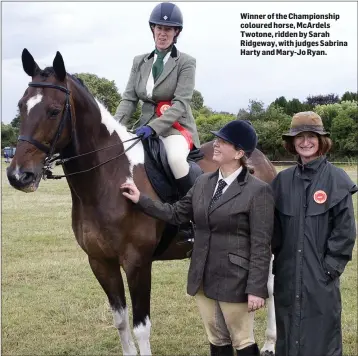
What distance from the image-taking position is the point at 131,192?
3.94 meters

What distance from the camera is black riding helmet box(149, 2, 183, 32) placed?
14.1 feet

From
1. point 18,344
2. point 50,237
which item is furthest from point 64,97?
point 50,237

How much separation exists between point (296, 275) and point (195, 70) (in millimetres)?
2138

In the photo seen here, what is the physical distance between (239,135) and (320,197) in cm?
64

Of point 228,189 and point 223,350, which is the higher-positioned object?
point 228,189

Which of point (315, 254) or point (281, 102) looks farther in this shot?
point (281, 102)

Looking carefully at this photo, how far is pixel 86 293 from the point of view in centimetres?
720

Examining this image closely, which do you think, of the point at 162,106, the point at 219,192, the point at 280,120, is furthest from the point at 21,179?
the point at 280,120

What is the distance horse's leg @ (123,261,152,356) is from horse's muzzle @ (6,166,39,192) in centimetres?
107

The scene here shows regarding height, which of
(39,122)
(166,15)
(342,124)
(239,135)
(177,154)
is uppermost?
(166,15)

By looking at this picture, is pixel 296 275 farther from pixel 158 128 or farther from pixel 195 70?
pixel 195 70

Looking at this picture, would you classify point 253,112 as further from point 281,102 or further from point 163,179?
point 163,179

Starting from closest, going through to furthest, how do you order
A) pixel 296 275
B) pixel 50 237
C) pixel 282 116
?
pixel 296 275 → pixel 50 237 → pixel 282 116

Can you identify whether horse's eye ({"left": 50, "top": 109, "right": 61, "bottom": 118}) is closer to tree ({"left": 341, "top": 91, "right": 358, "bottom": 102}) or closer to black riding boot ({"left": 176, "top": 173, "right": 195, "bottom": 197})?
black riding boot ({"left": 176, "top": 173, "right": 195, "bottom": 197})
